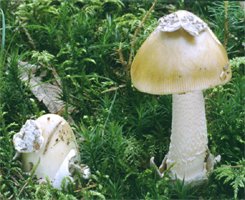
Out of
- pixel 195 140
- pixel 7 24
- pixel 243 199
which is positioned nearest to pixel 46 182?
pixel 195 140

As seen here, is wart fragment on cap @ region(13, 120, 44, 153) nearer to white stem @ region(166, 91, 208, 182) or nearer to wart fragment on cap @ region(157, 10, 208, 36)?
white stem @ region(166, 91, 208, 182)

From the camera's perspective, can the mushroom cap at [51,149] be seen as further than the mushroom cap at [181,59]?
Yes

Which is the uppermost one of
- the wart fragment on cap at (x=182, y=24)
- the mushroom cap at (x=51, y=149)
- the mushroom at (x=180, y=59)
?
the wart fragment on cap at (x=182, y=24)

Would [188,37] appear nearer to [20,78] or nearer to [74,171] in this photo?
[74,171]

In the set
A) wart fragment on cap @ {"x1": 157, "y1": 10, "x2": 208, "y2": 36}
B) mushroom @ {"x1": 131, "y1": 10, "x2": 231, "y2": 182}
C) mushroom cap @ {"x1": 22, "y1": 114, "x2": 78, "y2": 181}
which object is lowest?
mushroom cap @ {"x1": 22, "y1": 114, "x2": 78, "y2": 181}

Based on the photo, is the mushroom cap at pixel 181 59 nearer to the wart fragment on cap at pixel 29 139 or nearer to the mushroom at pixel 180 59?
the mushroom at pixel 180 59

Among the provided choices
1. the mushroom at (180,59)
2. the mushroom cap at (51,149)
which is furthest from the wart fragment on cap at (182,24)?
the mushroom cap at (51,149)

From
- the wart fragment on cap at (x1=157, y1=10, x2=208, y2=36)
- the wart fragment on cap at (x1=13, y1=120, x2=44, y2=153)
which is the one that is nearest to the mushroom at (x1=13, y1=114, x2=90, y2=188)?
the wart fragment on cap at (x1=13, y1=120, x2=44, y2=153)
